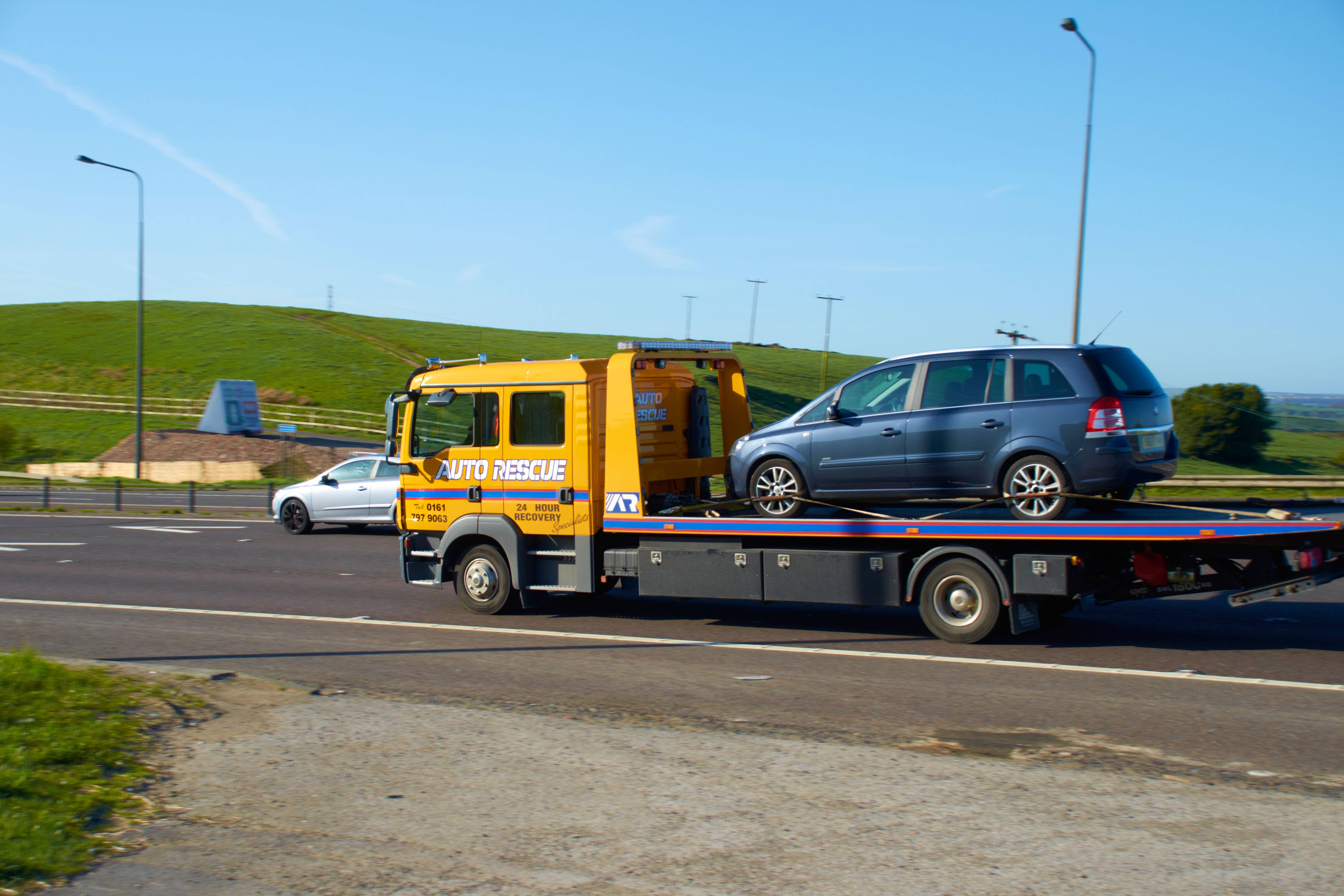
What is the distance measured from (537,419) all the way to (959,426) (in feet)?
13.6

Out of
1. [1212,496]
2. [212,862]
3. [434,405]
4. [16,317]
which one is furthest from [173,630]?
[16,317]

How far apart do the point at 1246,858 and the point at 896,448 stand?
5.32 metres

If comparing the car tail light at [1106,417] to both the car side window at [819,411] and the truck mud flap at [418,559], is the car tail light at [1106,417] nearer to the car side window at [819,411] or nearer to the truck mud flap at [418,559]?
the car side window at [819,411]

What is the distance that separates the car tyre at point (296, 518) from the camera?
20312 mm

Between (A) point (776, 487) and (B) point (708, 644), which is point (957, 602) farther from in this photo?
(B) point (708, 644)

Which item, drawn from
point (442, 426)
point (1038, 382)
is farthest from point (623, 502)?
point (1038, 382)

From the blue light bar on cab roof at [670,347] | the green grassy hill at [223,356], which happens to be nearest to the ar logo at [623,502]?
the blue light bar on cab roof at [670,347]

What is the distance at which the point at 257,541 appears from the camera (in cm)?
1905

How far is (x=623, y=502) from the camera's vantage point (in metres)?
10.4

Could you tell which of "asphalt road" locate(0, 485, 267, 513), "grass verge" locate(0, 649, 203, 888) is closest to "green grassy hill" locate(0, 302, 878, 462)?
"asphalt road" locate(0, 485, 267, 513)

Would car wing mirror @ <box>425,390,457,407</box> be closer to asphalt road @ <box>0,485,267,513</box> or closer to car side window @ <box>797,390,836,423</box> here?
car side window @ <box>797,390,836,423</box>

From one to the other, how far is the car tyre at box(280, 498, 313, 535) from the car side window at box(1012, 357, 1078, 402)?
14945mm

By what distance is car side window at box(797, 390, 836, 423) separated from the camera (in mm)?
10000

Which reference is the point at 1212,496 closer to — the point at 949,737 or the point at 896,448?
the point at 896,448
